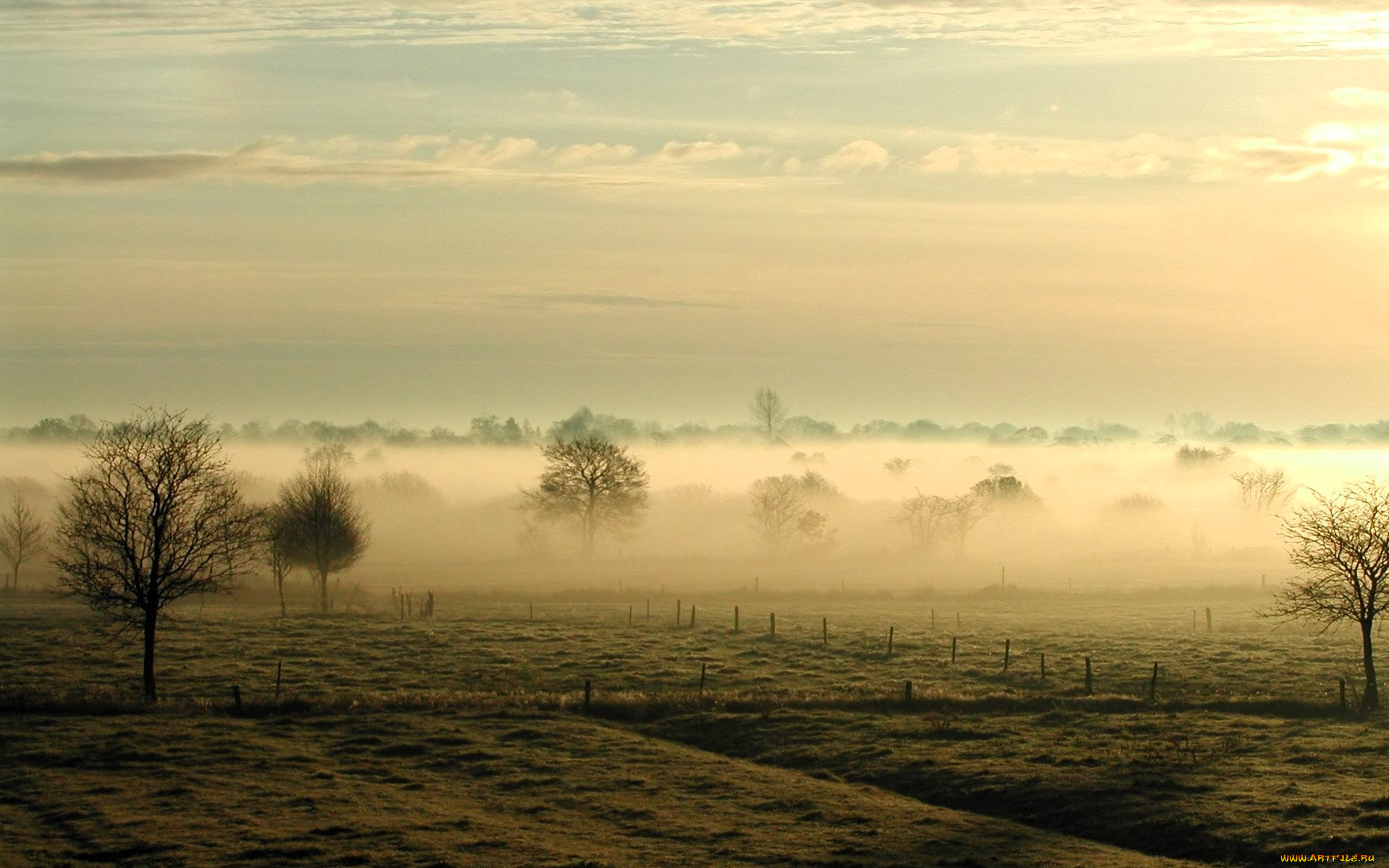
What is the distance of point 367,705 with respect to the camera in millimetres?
42750

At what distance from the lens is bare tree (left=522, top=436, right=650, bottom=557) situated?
119 meters

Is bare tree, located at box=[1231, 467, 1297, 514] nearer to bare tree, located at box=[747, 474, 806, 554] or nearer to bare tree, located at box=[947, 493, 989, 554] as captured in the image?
bare tree, located at box=[947, 493, 989, 554]

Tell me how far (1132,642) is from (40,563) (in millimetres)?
91204

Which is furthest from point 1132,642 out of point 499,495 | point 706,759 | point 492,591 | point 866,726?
point 499,495

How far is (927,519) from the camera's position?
149750 millimetres

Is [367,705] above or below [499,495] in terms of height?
below

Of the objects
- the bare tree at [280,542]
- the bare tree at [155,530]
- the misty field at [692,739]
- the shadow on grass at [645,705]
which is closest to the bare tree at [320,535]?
the bare tree at [280,542]

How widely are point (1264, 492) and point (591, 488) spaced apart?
106m

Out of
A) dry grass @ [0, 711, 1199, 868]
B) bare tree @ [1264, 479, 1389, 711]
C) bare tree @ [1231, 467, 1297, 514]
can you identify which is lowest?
dry grass @ [0, 711, 1199, 868]

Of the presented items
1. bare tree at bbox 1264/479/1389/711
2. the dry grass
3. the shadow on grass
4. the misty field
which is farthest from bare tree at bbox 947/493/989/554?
the dry grass

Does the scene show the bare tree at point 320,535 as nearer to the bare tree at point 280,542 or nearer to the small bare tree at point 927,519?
the bare tree at point 280,542

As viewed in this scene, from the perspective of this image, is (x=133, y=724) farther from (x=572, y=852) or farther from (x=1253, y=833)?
(x=1253, y=833)

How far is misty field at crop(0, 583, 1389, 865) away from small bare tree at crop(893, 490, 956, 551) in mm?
78806

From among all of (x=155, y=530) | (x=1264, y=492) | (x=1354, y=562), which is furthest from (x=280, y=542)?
(x=1264, y=492)
